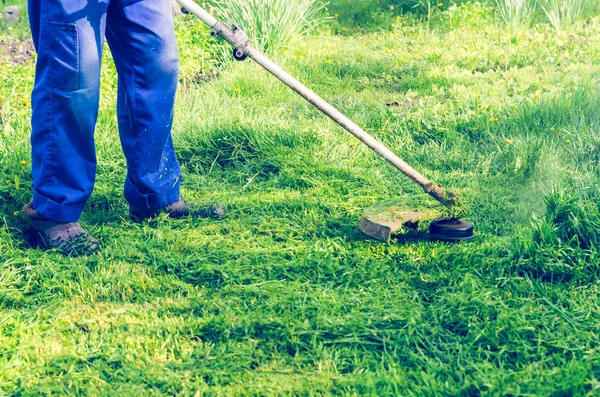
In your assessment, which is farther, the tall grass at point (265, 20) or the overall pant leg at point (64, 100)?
the tall grass at point (265, 20)

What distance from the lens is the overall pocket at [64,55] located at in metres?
2.53

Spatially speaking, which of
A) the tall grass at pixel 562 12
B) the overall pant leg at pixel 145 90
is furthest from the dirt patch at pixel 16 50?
the tall grass at pixel 562 12

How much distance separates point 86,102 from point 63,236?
53 centimetres

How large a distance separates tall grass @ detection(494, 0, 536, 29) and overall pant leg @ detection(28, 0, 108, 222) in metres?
4.41

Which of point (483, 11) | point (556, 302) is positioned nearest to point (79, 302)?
point (556, 302)

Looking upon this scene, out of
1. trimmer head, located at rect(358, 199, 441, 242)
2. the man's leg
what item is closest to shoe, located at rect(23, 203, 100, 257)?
the man's leg

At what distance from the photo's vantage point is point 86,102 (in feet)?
8.77

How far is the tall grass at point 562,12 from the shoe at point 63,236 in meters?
4.78

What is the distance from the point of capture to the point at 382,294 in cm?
237

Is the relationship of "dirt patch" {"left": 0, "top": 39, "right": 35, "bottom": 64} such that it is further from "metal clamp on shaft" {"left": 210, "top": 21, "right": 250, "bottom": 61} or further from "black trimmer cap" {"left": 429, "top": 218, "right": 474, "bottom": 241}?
"black trimmer cap" {"left": 429, "top": 218, "right": 474, "bottom": 241}

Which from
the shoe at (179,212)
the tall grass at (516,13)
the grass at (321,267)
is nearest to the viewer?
the grass at (321,267)

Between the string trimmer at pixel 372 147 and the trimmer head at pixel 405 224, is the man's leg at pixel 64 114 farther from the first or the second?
the trimmer head at pixel 405 224

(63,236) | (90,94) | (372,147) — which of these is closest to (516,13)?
(372,147)

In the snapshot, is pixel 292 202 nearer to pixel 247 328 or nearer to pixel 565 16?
pixel 247 328
